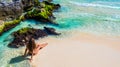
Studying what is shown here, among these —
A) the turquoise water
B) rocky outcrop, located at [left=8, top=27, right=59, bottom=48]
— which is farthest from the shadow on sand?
rocky outcrop, located at [left=8, top=27, right=59, bottom=48]

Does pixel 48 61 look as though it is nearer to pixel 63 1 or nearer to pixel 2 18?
pixel 2 18

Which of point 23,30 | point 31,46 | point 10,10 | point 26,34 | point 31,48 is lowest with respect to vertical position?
point 26,34

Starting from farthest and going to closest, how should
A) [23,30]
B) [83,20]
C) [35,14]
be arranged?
[83,20]
[35,14]
[23,30]

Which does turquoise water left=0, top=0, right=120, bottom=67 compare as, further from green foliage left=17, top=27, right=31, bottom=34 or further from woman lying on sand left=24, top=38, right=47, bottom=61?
green foliage left=17, top=27, right=31, bottom=34

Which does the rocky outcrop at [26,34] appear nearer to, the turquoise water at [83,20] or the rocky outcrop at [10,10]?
the turquoise water at [83,20]

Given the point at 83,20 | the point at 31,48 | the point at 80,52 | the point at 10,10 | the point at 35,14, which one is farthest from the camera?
the point at 83,20

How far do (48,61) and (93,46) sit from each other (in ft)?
13.6

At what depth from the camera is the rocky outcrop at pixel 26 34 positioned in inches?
695

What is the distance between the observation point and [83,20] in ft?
80.9

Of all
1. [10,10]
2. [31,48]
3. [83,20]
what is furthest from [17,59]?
[83,20]

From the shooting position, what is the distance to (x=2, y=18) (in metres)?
22.8

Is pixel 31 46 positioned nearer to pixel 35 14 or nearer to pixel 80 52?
pixel 80 52

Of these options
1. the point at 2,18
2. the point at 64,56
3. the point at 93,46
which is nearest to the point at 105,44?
the point at 93,46

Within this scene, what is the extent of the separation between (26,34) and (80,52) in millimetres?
4439
